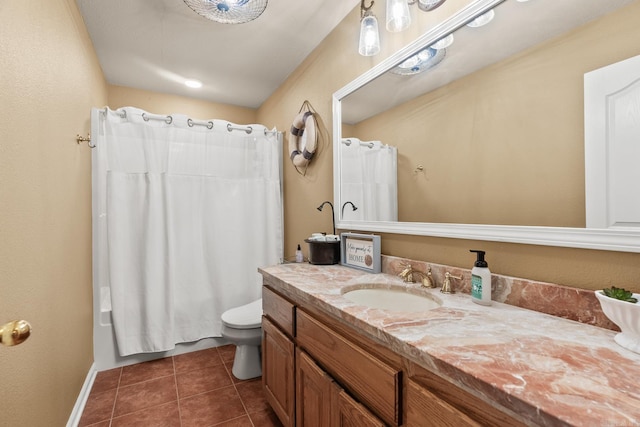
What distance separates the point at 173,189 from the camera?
2342 mm

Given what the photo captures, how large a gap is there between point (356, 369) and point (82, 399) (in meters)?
1.87

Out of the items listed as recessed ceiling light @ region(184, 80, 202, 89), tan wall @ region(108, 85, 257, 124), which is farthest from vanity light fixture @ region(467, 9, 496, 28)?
tan wall @ region(108, 85, 257, 124)

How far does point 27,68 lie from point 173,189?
51.2 inches

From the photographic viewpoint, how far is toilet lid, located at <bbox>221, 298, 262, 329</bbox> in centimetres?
190

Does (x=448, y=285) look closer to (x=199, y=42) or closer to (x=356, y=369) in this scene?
(x=356, y=369)

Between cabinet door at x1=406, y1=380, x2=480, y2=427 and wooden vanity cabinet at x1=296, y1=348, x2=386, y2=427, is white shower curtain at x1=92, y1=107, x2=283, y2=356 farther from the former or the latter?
cabinet door at x1=406, y1=380, x2=480, y2=427

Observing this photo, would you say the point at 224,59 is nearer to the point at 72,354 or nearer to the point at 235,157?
the point at 235,157

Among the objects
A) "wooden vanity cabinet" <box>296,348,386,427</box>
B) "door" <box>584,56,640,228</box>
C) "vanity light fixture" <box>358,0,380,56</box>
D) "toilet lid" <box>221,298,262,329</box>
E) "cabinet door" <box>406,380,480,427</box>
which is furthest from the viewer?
"toilet lid" <box>221,298,262,329</box>

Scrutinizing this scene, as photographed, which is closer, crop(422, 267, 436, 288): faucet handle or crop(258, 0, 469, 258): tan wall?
crop(422, 267, 436, 288): faucet handle

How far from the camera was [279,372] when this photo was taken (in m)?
1.42

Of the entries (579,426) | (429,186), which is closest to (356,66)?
(429,186)

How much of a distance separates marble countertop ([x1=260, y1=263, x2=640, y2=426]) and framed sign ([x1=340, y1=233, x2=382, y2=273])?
49 centimetres

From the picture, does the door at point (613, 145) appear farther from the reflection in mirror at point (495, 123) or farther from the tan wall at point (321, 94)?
the tan wall at point (321, 94)

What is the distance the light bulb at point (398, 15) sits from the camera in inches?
50.3
